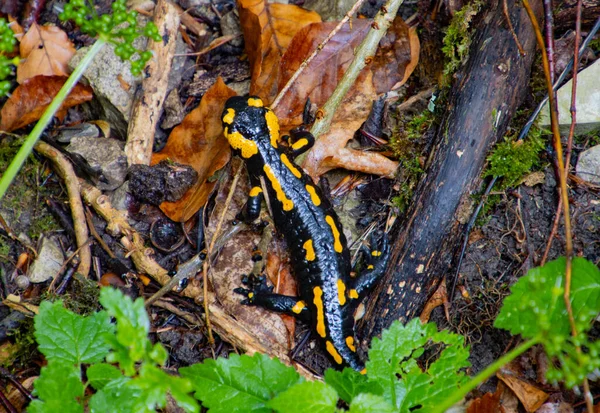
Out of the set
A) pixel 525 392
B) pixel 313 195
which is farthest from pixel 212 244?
pixel 525 392

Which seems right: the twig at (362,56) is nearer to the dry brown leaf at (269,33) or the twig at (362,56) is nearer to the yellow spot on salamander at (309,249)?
the dry brown leaf at (269,33)

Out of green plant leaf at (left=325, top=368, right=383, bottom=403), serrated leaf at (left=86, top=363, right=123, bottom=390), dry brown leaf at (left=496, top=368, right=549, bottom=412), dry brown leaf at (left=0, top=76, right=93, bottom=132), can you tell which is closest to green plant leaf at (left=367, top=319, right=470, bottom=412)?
green plant leaf at (left=325, top=368, right=383, bottom=403)

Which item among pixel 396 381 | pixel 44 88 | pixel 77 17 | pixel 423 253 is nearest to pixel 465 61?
pixel 423 253

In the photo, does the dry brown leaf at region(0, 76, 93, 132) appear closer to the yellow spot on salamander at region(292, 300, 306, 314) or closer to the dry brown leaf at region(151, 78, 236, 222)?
the dry brown leaf at region(151, 78, 236, 222)

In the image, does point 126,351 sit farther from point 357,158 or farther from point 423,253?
point 357,158

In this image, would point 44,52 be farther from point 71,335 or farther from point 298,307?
point 298,307
